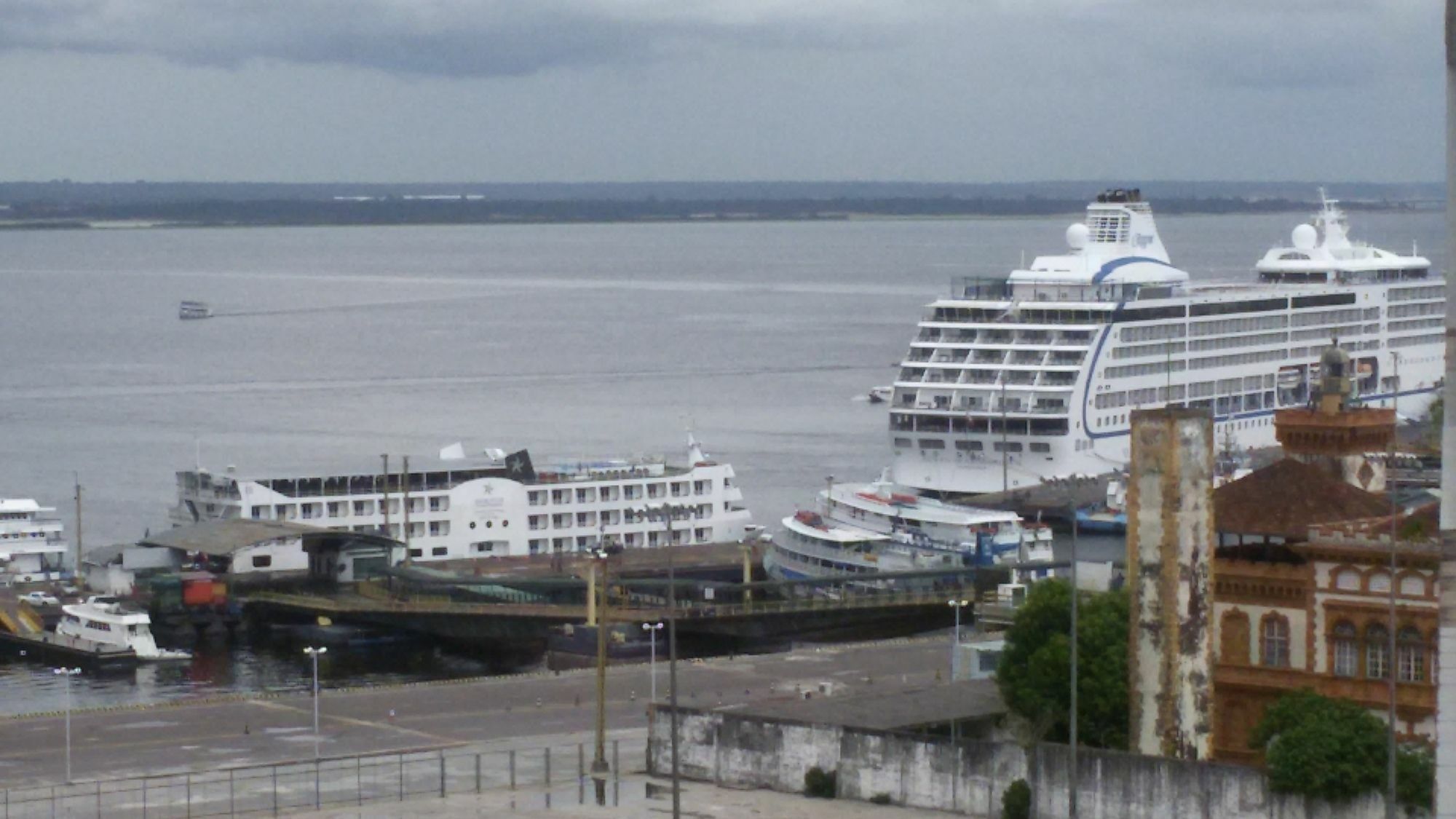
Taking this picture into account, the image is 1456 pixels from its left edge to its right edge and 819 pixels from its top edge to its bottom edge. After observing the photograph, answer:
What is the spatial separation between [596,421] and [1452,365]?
103 meters

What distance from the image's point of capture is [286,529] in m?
71.5

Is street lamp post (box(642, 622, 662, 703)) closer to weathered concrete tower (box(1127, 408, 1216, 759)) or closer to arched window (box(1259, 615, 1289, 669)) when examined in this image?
arched window (box(1259, 615, 1289, 669))

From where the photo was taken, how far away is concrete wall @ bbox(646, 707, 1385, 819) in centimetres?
3591

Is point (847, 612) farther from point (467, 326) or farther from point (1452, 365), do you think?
point (467, 326)

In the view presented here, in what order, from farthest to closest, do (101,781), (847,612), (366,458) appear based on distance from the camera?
1. (366,458)
2. (847,612)
3. (101,781)

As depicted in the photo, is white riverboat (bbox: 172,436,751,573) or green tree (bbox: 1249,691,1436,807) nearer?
green tree (bbox: 1249,691,1436,807)

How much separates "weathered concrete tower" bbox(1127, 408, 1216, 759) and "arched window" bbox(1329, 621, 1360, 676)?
1772 millimetres

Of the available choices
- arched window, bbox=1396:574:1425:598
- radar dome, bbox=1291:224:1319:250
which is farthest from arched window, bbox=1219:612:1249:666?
radar dome, bbox=1291:224:1319:250

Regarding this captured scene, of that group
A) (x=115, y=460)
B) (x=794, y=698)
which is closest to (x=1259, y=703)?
(x=794, y=698)

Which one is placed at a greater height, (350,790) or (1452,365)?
(1452,365)

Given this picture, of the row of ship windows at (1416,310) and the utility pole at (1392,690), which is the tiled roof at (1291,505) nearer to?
the utility pole at (1392,690)

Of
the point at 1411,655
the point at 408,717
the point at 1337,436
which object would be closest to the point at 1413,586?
the point at 1411,655

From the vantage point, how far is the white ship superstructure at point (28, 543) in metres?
73.7

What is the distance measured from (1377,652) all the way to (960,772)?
6001mm
